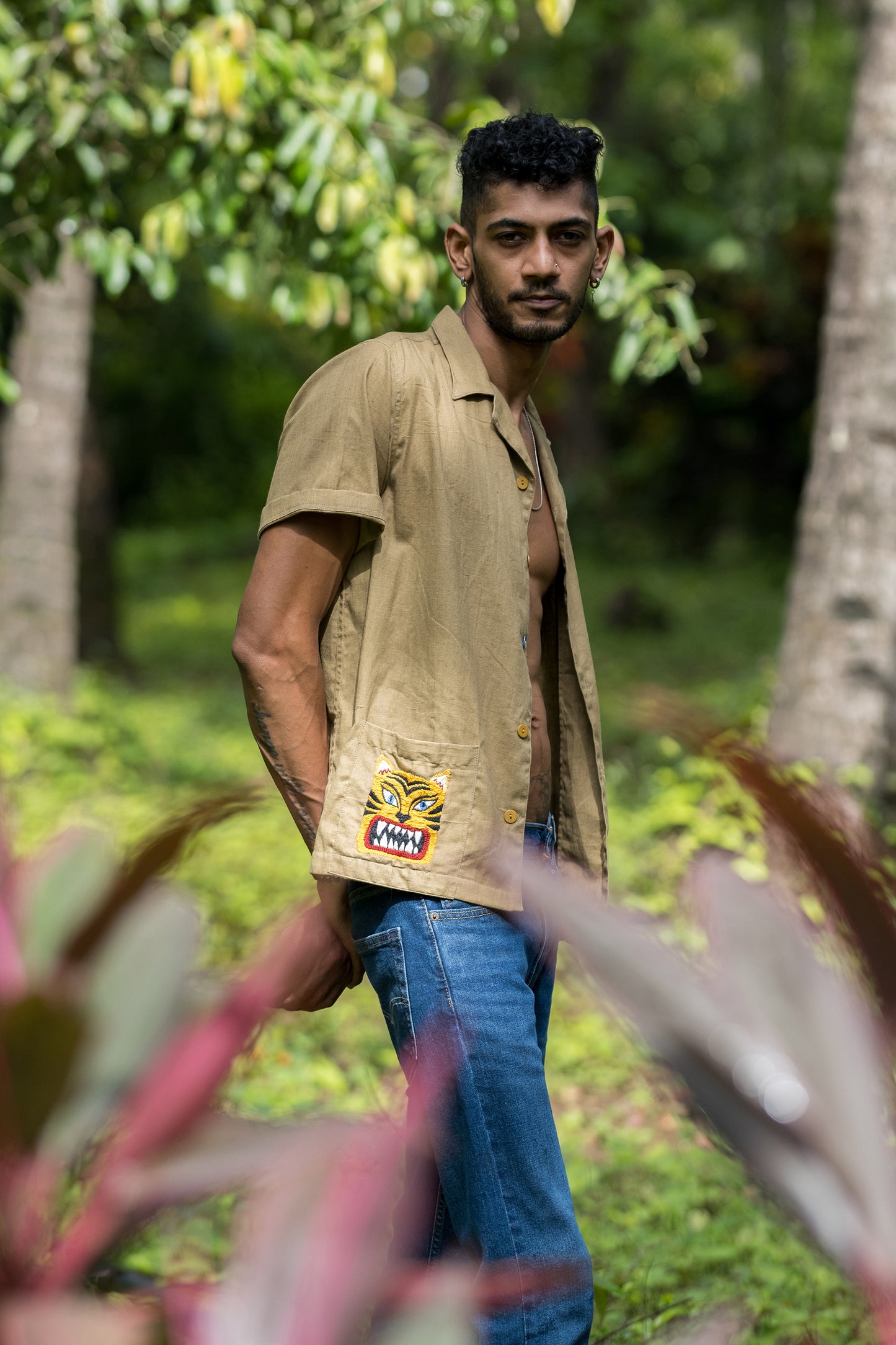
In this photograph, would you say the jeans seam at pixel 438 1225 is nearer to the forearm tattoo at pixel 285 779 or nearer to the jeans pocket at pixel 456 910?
the jeans pocket at pixel 456 910

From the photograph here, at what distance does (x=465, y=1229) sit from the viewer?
2.03 metres

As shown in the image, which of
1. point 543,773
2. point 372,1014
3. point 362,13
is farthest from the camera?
point 372,1014

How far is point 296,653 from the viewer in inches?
83.1

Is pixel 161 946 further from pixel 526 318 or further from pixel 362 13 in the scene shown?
pixel 362 13

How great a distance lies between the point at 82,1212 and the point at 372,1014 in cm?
481

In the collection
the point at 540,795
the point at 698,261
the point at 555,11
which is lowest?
the point at 540,795

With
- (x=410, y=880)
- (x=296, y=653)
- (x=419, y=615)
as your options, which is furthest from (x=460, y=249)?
(x=410, y=880)

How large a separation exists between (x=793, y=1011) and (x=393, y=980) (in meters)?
1.56

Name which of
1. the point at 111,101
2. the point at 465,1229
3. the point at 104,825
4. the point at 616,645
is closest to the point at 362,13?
the point at 111,101

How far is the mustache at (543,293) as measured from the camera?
219 centimetres

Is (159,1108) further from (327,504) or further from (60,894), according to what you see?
(327,504)

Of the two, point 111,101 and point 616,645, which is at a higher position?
point 111,101

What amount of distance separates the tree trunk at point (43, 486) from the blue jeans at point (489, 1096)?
684 cm

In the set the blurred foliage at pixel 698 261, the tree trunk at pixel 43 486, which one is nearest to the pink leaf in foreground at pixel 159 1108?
the tree trunk at pixel 43 486
